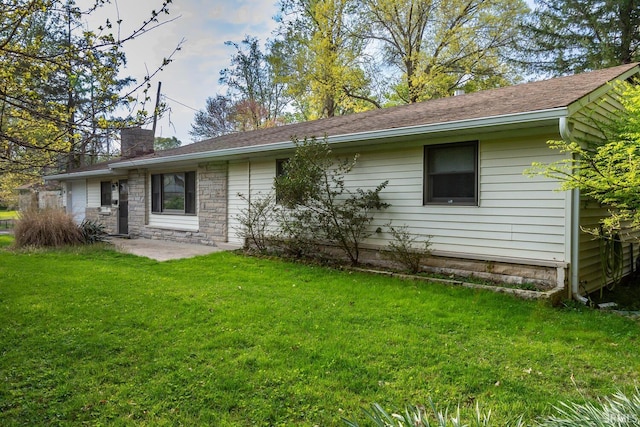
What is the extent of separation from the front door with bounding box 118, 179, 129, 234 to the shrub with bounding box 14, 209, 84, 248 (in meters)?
3.24

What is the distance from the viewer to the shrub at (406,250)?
628 cm

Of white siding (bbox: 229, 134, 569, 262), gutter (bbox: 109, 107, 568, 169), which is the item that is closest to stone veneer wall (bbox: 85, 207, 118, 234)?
gutter (bbox: 109, 107, 568, 169)

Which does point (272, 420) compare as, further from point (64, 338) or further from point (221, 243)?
point (221, 243)

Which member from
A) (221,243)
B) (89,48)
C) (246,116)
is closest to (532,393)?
(89,48)

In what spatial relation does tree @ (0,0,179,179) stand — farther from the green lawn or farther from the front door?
the front door

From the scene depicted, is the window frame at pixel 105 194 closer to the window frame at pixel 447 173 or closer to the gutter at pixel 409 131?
the gutter at pixel 409 131

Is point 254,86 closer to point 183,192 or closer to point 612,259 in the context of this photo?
point 183,192

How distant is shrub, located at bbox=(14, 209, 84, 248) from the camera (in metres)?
9.35

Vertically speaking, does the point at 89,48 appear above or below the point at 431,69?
below

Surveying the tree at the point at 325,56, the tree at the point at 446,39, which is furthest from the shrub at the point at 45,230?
the tree at the point at 446,39

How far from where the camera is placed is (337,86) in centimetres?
1716

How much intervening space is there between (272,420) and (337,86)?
16452 mm

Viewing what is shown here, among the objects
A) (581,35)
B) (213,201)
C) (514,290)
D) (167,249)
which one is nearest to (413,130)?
(514,290)

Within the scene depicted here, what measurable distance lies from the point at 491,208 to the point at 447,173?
0.90 metres
